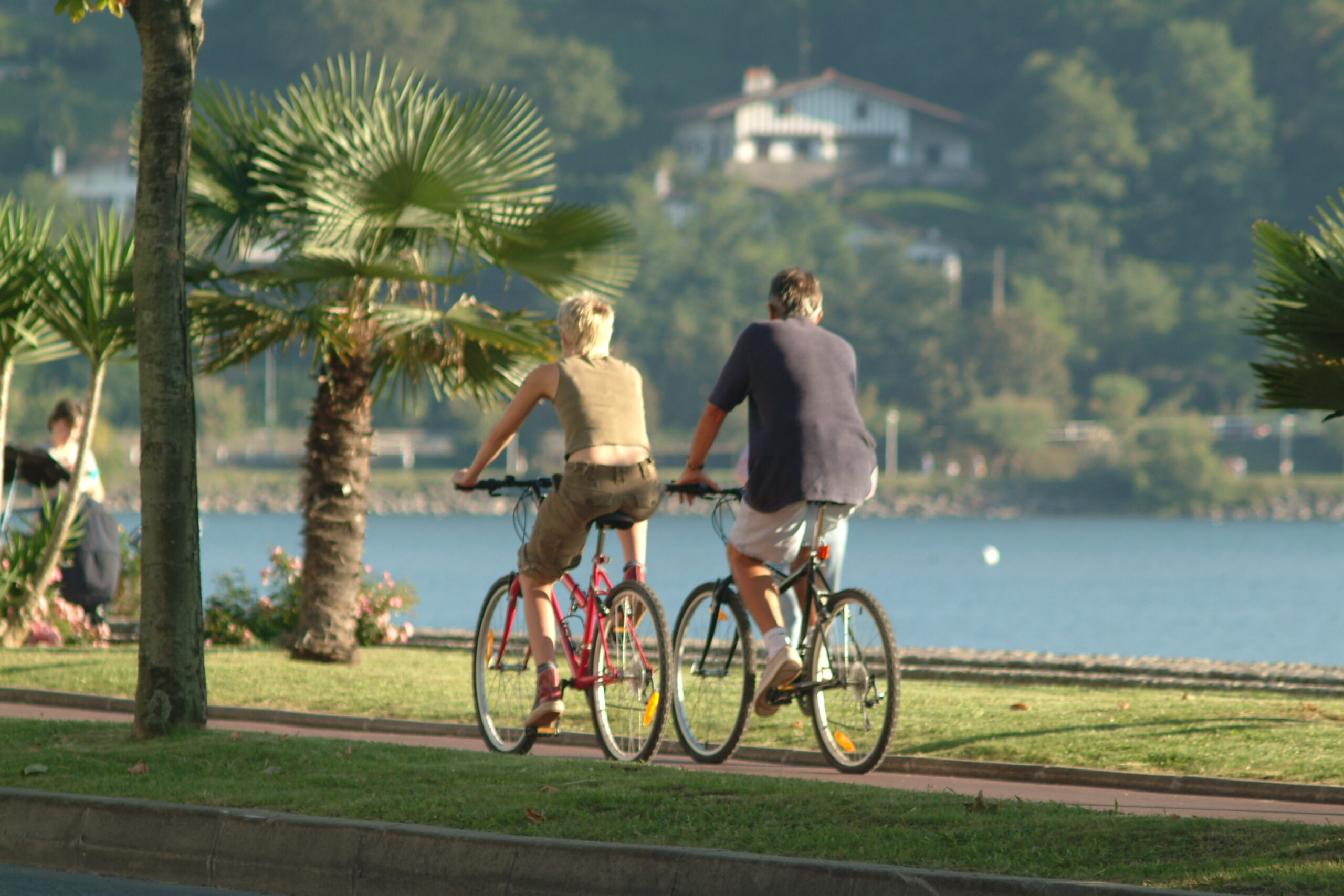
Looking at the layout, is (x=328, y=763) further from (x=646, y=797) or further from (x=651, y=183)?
(x=651, y=183)

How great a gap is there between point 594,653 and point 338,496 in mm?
6270

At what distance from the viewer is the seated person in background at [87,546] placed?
1474cm

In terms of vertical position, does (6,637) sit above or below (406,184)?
below

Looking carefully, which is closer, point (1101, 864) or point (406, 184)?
point (1101, 864)

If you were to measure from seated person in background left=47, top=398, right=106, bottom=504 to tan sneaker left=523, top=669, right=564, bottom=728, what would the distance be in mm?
7755

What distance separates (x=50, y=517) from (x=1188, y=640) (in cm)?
3956

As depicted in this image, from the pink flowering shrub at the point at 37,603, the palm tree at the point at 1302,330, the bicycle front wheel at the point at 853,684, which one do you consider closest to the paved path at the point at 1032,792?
the bicycle front wheel at the point at 853,684

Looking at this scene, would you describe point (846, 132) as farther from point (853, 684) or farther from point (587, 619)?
point (853, 684)

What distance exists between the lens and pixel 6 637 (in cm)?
1403

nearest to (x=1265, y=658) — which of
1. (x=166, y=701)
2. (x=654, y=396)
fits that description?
(x=166, y=701)

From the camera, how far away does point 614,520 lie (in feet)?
25.0

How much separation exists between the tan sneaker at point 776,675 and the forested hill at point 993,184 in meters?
125

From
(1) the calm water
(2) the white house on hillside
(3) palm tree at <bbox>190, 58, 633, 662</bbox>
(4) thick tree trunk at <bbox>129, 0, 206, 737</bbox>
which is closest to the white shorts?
(4) thick tree trunk at <bbox>129, 0, 206, 737</bbox>

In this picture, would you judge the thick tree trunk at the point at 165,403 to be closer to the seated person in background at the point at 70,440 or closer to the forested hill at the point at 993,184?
the seated person in background at the point at 70,440
